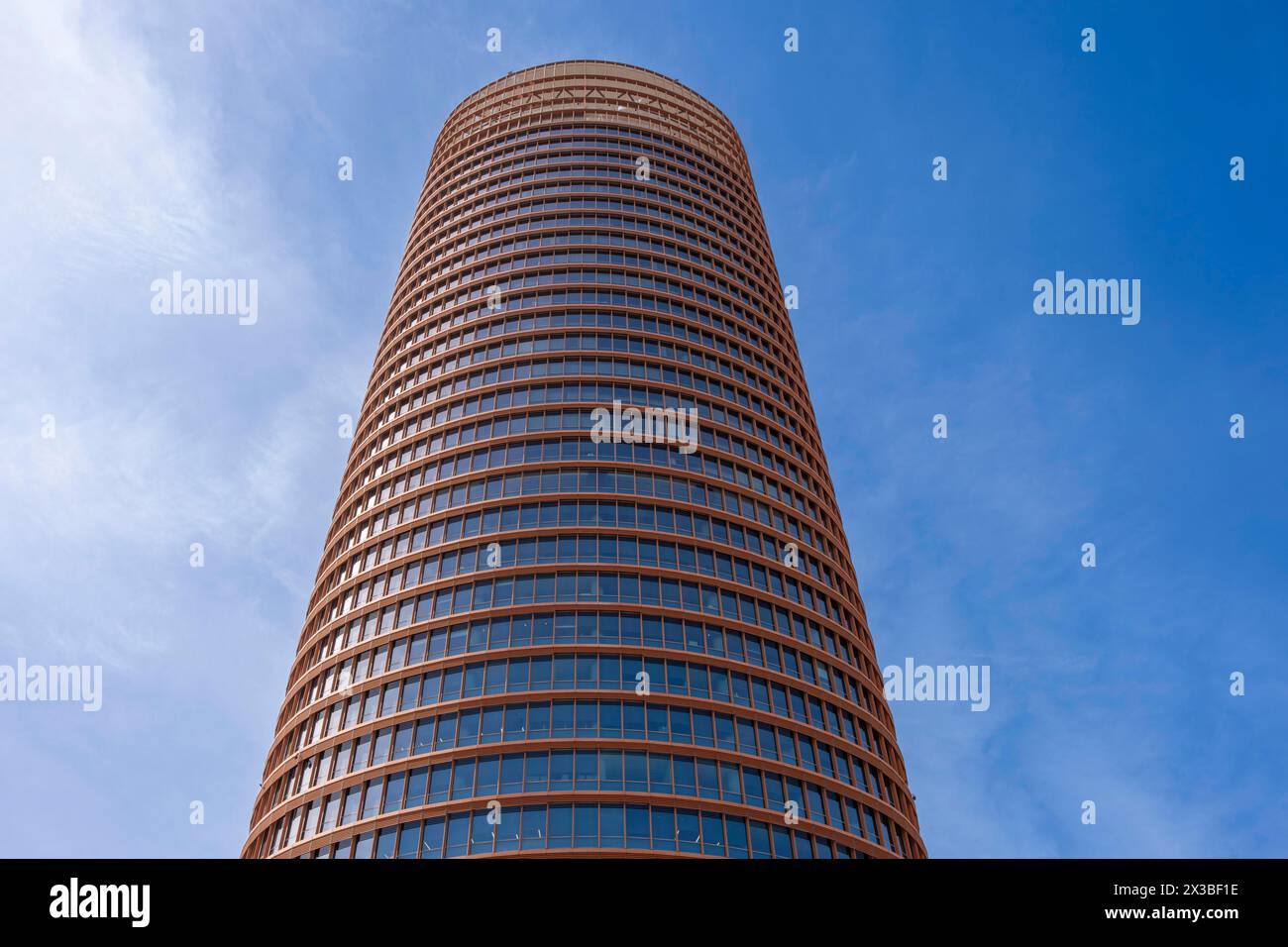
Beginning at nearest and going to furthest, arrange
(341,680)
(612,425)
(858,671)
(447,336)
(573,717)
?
(573,717), (341,680), (858,671), (612,425), (447,336)

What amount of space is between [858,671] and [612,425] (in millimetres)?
26872

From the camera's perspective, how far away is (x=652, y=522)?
74.6 m

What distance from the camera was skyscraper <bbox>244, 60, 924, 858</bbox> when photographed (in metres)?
61.1

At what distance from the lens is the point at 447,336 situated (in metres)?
91.9

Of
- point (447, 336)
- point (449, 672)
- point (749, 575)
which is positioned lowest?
point (449, 672)

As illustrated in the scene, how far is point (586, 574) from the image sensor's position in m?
70.9

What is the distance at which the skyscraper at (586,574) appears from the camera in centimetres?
6106
